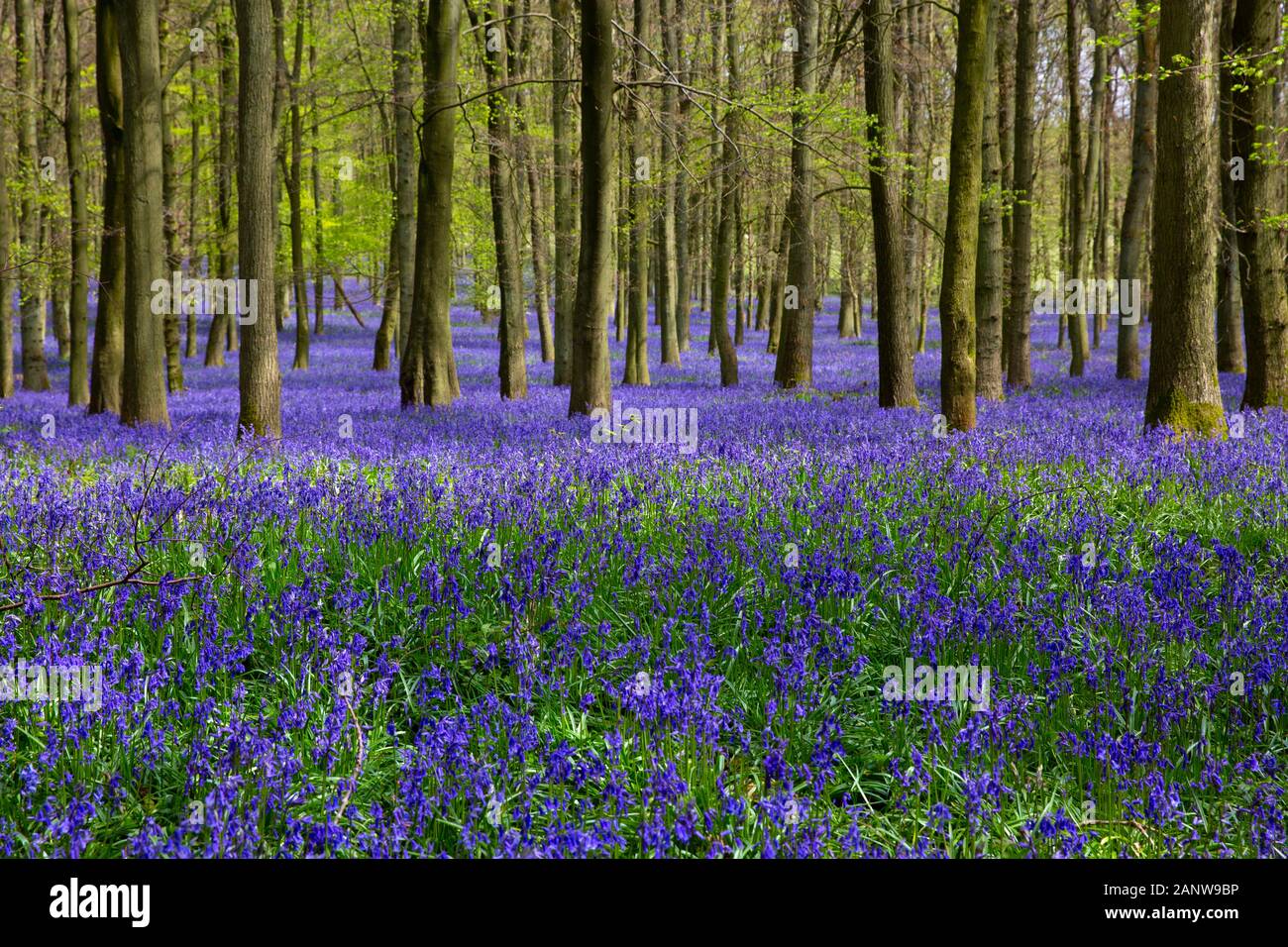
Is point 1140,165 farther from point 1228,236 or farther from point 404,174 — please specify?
point 404,174

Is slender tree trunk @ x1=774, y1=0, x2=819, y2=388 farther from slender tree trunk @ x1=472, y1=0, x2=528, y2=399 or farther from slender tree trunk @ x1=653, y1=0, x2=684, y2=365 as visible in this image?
slender tree trunk @ x1=472, y1=0, x2=528, y2=399

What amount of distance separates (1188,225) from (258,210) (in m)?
9.23

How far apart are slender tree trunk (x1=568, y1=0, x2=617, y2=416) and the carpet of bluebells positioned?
15.9 feet

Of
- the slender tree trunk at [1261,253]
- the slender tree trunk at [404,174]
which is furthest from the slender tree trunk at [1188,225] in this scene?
the slender tree trunk at [404,174]

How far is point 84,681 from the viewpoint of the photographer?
372 centimetres

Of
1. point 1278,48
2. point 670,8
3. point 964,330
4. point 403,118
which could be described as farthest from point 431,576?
point 670,8

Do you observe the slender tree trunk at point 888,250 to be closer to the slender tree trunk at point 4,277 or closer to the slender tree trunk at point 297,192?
the slender tree trunk at point 4,277

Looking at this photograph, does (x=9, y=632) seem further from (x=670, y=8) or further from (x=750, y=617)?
(x=670, y=8)

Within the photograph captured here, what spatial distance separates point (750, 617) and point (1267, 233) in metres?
11.2

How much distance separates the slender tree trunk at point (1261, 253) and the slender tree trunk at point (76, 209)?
16.9 meters

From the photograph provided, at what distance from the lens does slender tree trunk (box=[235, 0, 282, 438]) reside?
9984 mm

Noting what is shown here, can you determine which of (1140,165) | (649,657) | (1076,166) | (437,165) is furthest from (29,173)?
(649,657)

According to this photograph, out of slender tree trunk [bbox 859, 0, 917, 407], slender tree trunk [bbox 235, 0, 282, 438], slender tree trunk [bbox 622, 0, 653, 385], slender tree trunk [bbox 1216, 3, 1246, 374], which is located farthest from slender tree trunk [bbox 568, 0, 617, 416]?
slender tree trunk [bbox 1216, 3, 1246, 374]

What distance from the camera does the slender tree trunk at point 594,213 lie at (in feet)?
38.8
